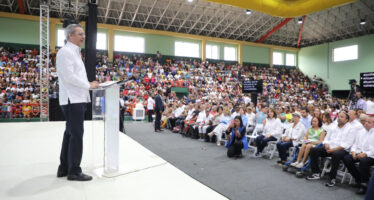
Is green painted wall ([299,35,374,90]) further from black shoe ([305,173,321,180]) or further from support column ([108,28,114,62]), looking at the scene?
black shoe ([305,173,321,180])

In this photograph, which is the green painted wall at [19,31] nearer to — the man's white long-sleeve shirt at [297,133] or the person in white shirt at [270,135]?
Result: the person in white shirt at [270,135]

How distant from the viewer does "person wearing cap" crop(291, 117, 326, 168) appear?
12.6 ft

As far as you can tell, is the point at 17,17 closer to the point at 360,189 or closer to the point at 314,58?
the point at 360,189

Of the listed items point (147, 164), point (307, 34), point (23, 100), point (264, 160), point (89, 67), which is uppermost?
point (307, 34)

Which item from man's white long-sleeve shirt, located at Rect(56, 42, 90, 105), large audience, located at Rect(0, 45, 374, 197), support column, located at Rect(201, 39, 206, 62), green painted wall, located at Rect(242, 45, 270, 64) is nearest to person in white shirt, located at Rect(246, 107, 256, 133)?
large audience, located at Rect(0, 45, 374, 197)

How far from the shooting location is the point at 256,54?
926 inches

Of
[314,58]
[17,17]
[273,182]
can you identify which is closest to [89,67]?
[273,182]

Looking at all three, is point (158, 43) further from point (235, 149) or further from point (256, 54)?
point (235, 149)

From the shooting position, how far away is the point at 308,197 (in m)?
2.82

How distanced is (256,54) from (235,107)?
1674 cm

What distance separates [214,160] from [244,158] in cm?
70

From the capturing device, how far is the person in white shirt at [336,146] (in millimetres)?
3412

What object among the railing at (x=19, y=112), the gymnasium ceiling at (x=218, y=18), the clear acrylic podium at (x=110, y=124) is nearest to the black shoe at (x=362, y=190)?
the clear acrylic podium at (x=110, y=124)

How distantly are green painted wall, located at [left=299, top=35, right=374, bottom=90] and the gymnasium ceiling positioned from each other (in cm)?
75
